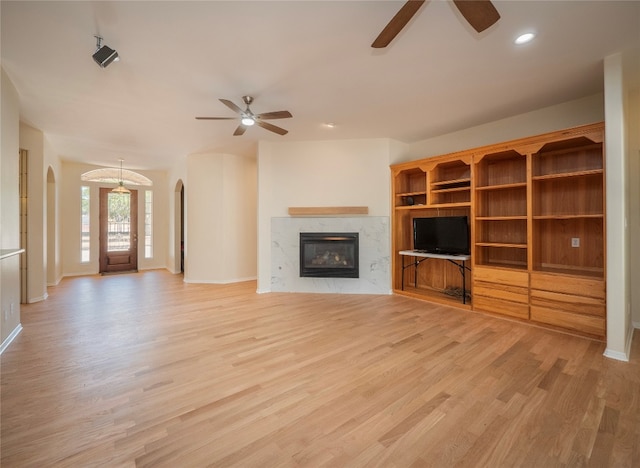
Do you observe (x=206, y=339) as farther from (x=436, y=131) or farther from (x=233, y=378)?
(x=436, y=131)

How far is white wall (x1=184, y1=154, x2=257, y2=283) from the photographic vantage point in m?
6.50

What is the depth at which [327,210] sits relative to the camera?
17.1ft

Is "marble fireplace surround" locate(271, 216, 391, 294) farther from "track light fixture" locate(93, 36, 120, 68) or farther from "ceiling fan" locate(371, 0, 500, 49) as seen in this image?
"ceiling fan" locate(371, 0, 500, 49)

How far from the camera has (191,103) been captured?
3719 mm

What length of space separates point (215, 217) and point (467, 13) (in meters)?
5.93

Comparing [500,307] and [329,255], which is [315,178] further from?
[500,307]

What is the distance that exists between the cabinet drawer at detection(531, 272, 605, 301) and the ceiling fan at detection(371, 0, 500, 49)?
3.00m

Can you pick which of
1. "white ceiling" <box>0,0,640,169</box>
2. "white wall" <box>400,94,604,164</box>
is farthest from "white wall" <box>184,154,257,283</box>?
"white wall" <box>400,94,604,164</box>

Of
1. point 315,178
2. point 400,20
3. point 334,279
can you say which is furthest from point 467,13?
point 334,279

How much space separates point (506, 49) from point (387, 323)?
319 cm

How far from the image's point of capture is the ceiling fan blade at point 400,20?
5.37ft

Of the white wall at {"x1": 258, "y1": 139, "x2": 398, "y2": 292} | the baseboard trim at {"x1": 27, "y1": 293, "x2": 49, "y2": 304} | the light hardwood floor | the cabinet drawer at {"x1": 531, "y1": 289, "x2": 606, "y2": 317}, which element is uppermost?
the white wall at {"x1": 258, "y1": 139, "x2": 398, "y2": 292}

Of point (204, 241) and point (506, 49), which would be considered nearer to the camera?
point (506, 49)

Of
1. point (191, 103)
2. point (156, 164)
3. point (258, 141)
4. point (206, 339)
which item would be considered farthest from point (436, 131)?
point (156, 164)
